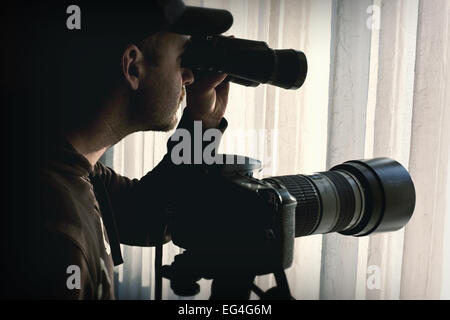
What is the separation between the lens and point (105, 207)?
643mm

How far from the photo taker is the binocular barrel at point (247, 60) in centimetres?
60

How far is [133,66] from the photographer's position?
2.00 feet

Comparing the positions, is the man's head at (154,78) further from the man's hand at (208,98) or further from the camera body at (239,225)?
the camera body at (239,225)

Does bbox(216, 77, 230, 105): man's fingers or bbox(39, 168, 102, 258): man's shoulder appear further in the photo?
bbox(216, 77, 230, 105): man's fingers

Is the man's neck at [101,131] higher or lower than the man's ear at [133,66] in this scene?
lower

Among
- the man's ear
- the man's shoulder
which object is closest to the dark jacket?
the man's shoulder

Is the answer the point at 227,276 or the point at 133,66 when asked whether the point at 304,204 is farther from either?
the point at 133,66

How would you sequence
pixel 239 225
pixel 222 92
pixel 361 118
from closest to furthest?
pixel 239 225, pixel 222 92, pixel 361 118

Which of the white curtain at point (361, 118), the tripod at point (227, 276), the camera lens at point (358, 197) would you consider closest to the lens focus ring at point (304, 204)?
the camera lens at point (358, 197)

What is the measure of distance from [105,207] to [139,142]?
773 millimetres

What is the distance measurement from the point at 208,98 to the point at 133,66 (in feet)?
0.45

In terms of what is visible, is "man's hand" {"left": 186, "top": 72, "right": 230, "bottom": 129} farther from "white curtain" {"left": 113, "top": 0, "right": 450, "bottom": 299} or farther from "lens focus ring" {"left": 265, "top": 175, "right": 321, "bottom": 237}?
"white curtain" {"left": 113, "top": 0, "right": 450, "bottom": 299}

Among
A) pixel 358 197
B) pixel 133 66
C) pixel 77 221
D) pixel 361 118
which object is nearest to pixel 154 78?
pixel 133 66

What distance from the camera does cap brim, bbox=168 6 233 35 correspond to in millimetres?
537
